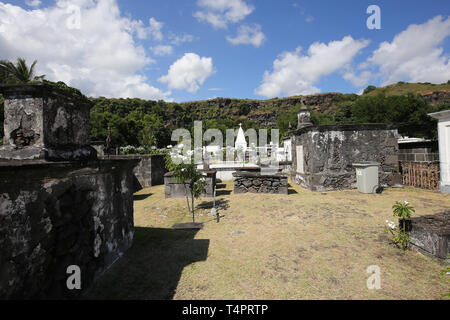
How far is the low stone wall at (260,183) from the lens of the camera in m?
8.97

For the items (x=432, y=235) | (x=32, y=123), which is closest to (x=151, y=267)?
(x=32, y=123)

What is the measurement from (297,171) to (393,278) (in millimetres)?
8904

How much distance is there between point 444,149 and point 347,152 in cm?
319

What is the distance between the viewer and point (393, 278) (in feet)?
10.0

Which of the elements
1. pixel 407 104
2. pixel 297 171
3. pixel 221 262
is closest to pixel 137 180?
pixel 297 171

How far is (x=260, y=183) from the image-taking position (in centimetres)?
916

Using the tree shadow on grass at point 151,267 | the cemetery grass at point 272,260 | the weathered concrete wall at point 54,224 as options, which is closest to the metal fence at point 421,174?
the cemetery grass at point 272,260

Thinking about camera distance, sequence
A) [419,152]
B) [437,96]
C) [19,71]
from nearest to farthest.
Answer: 1. [419,152]
2. [19,71]
3. [437,96]

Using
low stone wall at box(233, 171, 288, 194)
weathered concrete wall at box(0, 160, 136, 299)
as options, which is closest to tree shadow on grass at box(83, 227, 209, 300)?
weathered concrete wall at box(0, 160, 136, 299)

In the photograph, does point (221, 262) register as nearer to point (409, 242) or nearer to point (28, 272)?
point (28, 272)

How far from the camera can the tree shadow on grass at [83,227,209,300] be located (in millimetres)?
2779

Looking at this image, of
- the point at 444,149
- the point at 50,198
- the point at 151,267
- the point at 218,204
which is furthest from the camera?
the point at 444,149

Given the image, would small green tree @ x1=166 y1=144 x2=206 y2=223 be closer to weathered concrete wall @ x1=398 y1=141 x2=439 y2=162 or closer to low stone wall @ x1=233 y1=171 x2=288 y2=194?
low stone wall @ x1=233 y1=171 x2=288 y2=194

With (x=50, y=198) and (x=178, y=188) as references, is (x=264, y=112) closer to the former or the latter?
(x=178, y=188)
